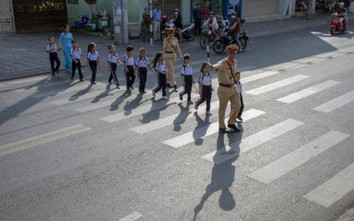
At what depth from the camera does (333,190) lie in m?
7.02

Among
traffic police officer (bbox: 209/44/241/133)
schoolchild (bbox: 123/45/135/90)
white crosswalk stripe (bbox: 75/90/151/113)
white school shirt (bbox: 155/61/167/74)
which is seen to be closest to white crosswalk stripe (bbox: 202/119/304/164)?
traffic police officer (bbox: 209/44/241/133)

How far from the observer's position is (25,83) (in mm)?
14898

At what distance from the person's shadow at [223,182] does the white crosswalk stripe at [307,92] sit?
3967 millimetres

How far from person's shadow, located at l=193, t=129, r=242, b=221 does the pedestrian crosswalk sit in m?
0.10

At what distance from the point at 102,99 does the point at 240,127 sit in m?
4.44

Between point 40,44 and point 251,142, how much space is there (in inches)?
639

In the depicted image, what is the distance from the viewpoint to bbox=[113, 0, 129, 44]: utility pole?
21312 mm

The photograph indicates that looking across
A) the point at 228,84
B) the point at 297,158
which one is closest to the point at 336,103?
the point at 228,84

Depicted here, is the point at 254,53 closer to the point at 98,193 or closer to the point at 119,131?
the point at 119,131

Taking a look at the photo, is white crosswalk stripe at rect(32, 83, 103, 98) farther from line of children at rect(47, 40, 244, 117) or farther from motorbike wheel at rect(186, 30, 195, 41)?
motorbike wheel at rect(186, 30, 195, 41)

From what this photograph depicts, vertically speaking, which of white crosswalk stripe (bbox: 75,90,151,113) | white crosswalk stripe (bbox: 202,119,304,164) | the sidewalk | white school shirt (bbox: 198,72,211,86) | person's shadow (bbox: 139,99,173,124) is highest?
white school shirt (bbox: 198,72,211,86)

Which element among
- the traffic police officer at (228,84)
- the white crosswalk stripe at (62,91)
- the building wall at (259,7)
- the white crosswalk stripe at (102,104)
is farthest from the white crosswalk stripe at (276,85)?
the building wall at (259,7)

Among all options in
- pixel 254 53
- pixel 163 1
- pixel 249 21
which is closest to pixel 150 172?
pixel 254 53

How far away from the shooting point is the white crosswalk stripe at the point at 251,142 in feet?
27.3
